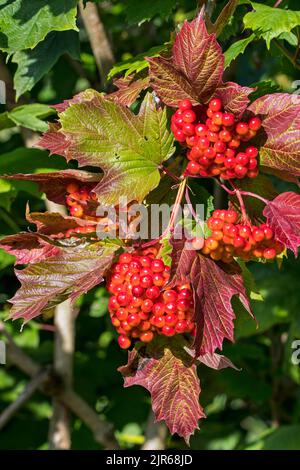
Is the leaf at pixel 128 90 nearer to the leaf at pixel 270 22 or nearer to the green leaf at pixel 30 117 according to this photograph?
the leaf at pixel 270 22

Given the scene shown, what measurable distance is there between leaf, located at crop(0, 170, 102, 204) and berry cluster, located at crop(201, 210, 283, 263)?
0.79ft

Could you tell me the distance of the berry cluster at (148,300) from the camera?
4.03 feet

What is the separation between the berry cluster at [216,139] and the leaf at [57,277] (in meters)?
0.20

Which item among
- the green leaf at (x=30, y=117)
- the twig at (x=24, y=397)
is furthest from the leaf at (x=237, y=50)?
the twig at (x=24, y=397)

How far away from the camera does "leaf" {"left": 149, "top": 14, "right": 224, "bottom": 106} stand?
124cm

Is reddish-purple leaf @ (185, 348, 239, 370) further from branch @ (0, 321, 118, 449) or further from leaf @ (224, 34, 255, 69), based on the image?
branch @ (0, 321, 118, 449)

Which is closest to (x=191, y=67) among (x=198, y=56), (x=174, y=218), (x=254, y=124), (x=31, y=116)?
(x=198, y=56)

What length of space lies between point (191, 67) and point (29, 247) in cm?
41

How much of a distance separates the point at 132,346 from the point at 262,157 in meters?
0.36

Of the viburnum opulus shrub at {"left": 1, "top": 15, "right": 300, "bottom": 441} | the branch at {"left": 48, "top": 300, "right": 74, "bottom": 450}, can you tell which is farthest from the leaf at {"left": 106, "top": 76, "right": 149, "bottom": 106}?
the branch at {"left": 48, "top": 300, "right": 74, "bottom": 450}

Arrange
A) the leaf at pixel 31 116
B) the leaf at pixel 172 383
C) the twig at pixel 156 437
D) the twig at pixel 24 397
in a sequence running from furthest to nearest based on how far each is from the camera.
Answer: the twig at pixel 156 437
the twig at pixel 24 397
the leaf at pixel 31 116
the leaf at pixel 172 383

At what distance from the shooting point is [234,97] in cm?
124

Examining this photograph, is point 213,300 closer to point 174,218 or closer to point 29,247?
point 174,218

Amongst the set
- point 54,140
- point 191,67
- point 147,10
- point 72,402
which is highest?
point 147,10
